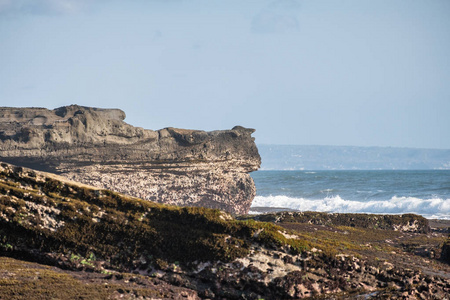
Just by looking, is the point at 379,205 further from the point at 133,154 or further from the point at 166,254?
the point at 166,254

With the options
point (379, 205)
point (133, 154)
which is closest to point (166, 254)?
point (133, 154)

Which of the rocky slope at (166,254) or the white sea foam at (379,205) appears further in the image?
the white sea foam at (379,205)

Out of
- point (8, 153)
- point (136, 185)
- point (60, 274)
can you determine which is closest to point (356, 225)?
point (136, 185)

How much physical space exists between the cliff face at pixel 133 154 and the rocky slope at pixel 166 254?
556 inches

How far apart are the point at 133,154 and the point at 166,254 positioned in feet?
52.6

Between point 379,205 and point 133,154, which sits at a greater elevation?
point 133,154

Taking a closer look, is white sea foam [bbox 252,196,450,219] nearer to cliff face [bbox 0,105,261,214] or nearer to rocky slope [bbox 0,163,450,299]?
cliff face [bbox 0,105,261,214]


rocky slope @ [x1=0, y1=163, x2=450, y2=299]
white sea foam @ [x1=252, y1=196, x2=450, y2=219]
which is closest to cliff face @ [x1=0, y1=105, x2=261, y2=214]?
rocky slope @ [x1=0, y1=163, x2=450, y2=299]

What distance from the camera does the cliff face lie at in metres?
24.8

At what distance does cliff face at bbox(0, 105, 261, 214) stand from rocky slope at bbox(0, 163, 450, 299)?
1413 centimetres

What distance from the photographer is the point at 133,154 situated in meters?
26.1

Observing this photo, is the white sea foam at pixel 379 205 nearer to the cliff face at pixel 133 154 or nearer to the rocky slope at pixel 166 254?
the cliff face at pixel 133 154

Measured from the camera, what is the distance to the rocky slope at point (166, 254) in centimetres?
998

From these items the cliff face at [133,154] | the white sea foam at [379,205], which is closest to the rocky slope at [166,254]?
the cliff face at [133,154]
